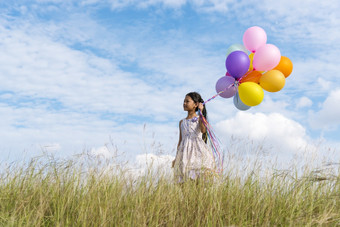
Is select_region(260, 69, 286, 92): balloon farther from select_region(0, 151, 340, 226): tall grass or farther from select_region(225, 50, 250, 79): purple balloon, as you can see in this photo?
select_region(0, 151, 340, 226): tall grass

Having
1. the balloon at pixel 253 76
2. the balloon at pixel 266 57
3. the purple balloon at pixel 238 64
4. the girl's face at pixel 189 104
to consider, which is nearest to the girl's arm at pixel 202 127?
the girl's face at pixel 189 104

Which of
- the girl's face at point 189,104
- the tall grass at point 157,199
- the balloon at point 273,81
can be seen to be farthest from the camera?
the balloon at point 273,81

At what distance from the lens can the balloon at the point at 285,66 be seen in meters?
6.04

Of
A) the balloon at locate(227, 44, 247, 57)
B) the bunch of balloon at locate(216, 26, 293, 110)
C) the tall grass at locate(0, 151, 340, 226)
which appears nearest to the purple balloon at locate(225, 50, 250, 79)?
the bunch of balloon at locate(216, 26, 293, 110)

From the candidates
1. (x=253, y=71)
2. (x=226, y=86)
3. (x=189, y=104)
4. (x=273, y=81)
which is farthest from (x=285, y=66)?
(x=189, y=104)

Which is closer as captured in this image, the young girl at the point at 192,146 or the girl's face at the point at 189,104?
the young girl at the point at 192,146

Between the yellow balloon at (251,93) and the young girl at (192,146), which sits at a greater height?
the yellow balloon at (251,93)

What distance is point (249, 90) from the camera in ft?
17.6

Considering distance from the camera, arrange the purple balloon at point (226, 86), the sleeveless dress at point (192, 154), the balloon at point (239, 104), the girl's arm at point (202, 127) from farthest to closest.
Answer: the balloon at point (239, 104)
the purple balloon at point (226, 86)
the girl's arm at point (202, 127)
the sleeveless dress at point (192, 154)

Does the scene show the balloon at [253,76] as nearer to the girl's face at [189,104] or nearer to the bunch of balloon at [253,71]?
the bunch of balloon at [253,71]

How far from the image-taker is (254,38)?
6.03m

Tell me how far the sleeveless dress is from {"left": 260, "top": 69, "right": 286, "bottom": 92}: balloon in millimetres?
1409

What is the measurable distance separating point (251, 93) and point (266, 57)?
2.32 feet

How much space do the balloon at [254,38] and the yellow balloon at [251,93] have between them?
38.5 inches
